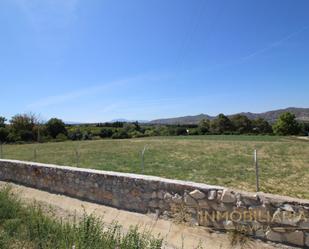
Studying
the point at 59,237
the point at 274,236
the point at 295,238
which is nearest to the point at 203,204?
the point at 274,236

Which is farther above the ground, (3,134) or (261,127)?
(3,134)

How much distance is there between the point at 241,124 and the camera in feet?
184

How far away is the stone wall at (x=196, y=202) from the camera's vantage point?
449 centimetres

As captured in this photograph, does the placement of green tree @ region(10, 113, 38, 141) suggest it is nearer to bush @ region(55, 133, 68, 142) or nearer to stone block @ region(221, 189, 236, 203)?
bush @ region(55, 133, 68, 142)

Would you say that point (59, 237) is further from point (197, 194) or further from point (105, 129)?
point (105, 129)

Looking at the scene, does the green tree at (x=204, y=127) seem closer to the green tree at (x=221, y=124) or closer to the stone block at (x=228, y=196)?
the green tree at (x=221, y=124)

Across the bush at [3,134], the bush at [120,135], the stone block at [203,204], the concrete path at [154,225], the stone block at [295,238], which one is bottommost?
the concrete path at [154,225]

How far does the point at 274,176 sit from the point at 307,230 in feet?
13.9

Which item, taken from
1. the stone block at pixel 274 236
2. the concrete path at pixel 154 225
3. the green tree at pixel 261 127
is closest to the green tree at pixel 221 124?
the green tree at pixel 261 127

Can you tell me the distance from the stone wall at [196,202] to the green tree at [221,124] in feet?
156

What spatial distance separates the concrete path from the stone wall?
179 millimetres

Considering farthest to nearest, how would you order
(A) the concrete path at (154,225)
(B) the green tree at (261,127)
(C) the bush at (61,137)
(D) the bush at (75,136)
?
(B) the green tree at (261,127) → (D) the bush at (75,136) → (C) the bush at (61,137) → (A) the concrete path at (154,225)

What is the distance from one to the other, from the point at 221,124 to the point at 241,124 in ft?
15.0

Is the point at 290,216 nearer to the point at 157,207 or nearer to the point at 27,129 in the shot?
the point at 157,207
